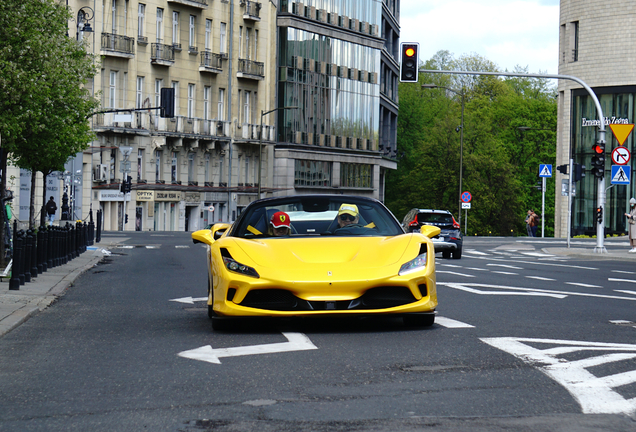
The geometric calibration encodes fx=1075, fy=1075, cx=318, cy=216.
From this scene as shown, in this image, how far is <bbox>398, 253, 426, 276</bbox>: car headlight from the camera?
31.4 ft

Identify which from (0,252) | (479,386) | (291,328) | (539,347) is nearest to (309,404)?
(479,386)

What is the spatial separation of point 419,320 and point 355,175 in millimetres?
74134

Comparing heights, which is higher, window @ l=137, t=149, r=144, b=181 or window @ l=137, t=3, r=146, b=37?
window @ l=137, t=3, r=146, b=37

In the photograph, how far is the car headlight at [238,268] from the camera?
9.46m

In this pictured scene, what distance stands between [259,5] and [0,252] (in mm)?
55636

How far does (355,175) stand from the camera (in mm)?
83938

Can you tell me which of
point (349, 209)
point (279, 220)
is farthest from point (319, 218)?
point (279, 220)

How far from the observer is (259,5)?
7338 cm

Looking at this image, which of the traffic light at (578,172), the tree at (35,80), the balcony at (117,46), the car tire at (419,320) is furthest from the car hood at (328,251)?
the balcony at (117,46)

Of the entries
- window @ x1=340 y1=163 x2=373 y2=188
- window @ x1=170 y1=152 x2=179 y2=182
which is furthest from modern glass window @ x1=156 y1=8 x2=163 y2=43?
window @ x1=340 y1=163 x2=373 y2=188

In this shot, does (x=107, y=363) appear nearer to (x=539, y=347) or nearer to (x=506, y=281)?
(x=539, y=347)

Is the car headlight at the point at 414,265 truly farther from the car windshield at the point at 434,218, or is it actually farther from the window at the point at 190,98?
the window at the point at 190,98

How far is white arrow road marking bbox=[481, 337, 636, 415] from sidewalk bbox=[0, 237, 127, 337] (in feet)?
15.8

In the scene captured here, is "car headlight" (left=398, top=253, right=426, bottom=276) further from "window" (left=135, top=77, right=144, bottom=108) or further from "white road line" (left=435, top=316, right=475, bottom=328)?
"window" (left=135, top=77, right=144, bottom=108)
